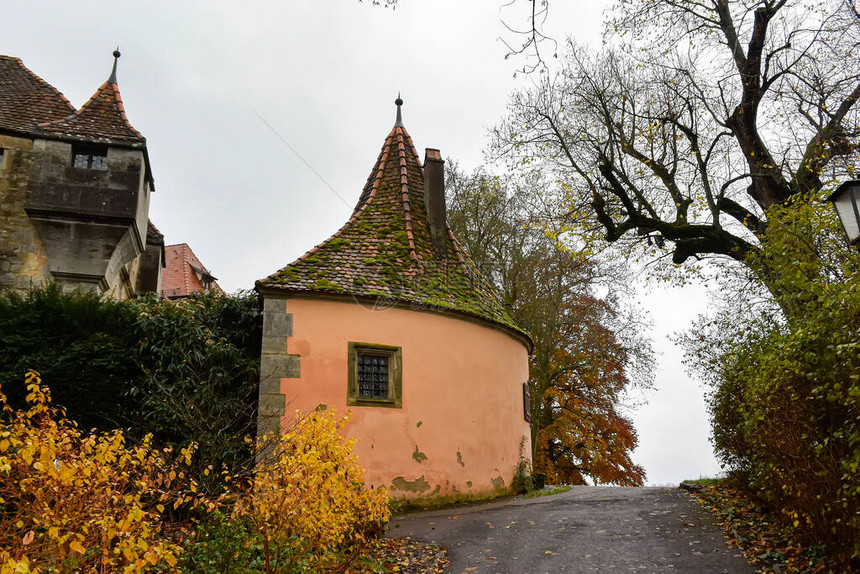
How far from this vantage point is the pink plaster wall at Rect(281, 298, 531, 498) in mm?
12750

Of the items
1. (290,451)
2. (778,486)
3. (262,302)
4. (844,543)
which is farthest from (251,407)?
(844,543)

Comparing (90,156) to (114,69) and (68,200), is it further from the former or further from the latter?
(114,69)

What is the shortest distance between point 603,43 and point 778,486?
9.61 m

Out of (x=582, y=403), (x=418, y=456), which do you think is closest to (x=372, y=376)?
(x=418, y=456)

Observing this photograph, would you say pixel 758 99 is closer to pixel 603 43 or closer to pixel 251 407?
pixel 603 43

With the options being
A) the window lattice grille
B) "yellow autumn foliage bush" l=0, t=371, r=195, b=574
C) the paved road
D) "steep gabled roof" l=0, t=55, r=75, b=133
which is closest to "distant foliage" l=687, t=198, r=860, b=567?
the paved road

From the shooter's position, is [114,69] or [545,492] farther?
[114,69]

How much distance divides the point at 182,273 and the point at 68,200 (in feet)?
58.9

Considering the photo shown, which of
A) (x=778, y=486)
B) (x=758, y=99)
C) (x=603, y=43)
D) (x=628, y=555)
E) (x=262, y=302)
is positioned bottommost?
(x=628, y=555)

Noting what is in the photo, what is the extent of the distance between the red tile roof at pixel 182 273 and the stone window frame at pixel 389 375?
17374 millimetres

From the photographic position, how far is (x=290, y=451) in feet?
25.0

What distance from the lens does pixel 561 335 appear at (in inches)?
1026

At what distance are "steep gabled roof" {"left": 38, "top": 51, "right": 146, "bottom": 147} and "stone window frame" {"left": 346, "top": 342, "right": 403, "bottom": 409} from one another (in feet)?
21.1

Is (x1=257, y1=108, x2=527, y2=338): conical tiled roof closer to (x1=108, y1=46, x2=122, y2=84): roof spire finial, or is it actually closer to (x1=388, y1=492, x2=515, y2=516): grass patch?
(x1=388, y1=492, x2=515, y2=516): grass patch
